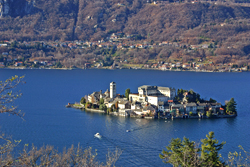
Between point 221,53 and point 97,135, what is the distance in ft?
271

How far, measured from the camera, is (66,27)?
14600cm

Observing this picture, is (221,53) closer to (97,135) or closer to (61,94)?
(61,94)

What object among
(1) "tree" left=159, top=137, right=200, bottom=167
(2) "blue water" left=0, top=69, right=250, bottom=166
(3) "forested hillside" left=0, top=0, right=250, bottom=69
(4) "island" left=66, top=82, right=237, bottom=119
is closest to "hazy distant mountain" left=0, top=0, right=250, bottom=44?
(3) "forested hillside" left=0, top=0, right=250, bottom=69

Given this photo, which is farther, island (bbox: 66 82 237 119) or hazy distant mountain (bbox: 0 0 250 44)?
hazy distant mountain (bbox: 0 0 250 44)

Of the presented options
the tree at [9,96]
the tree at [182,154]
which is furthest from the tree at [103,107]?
the tree at [9,96]

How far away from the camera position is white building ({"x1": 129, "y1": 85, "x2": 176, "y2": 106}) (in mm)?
36156

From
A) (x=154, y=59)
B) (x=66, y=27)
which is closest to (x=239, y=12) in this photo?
(x=154, y=59)

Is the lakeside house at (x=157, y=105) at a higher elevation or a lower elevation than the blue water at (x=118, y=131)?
higher

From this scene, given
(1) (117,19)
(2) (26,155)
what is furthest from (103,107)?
(1) (117,19)

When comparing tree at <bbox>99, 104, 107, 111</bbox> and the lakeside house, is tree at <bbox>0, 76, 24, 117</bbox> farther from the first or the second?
tree at <bbox>99, 104, 107, 111</bbox>

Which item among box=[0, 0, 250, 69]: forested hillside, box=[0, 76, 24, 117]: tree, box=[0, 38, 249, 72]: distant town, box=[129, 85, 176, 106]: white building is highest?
box=[0, 0, 250, 69]: forested hillside

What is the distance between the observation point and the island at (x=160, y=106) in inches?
1358

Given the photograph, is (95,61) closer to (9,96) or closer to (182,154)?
(182,154)

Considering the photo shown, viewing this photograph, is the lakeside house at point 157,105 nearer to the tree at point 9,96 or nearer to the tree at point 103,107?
the tree at point 103,107
